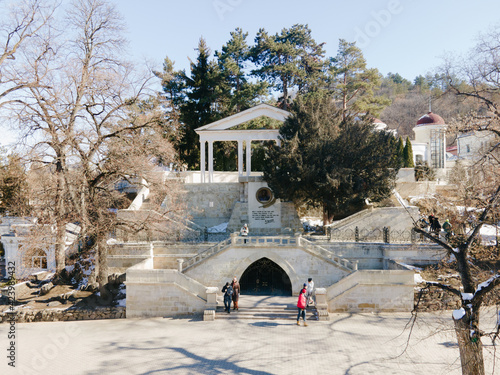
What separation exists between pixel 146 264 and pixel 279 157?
416 inches

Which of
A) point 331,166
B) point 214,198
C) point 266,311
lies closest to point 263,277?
point 266,311

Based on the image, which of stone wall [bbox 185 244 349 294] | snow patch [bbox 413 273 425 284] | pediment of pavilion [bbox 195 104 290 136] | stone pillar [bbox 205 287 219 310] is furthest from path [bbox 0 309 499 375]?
pediment of pavilion [bbox 195 104 290 136]

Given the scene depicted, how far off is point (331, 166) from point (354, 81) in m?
19.5

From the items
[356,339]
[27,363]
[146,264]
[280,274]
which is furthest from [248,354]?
[146,264]

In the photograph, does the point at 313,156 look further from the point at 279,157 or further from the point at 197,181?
Answer: the point at 197,181

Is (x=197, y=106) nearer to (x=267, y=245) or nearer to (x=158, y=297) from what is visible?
(x=267, y=245)

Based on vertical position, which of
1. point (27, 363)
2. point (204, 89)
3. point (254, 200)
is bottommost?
point (27, 363)

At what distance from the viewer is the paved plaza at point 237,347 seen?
1180 centimetres

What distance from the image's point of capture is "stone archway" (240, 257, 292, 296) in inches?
829

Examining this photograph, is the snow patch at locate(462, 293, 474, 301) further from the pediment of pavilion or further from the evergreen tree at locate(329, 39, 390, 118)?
the evergreen tree at locate(329, 39, 390, 118)

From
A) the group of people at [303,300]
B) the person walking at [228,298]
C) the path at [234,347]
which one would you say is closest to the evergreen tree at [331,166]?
the group of people at [303,300]

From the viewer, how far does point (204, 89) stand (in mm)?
38281

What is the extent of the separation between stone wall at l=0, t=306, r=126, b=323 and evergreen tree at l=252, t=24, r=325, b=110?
27.1 m

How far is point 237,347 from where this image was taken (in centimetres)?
1343
